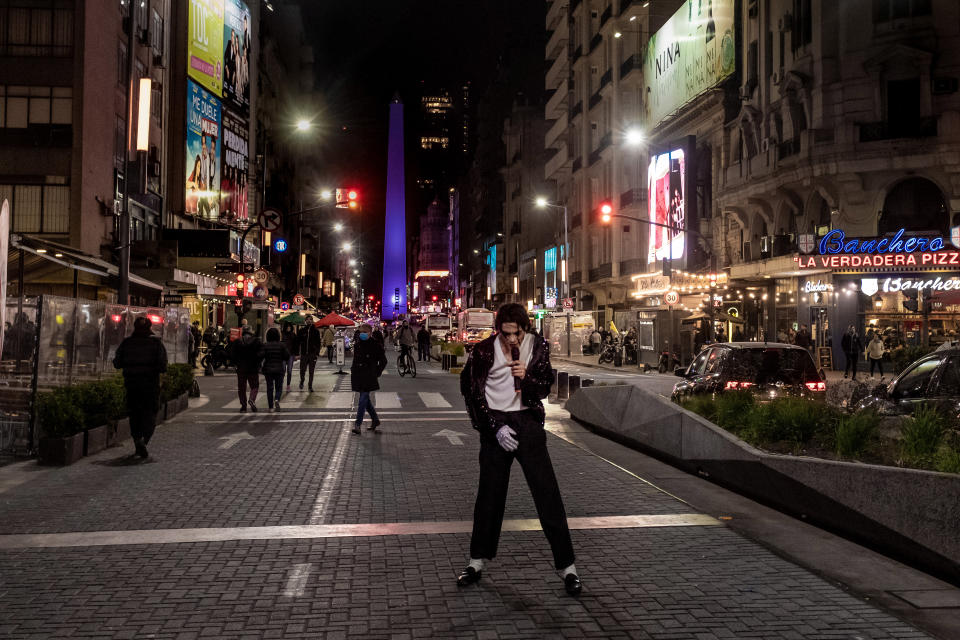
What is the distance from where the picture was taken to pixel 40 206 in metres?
Answer: 30.5

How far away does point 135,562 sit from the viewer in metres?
6.44

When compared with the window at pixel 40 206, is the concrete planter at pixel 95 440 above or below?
below

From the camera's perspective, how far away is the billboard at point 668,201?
1769 inches

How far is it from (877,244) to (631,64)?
93.9 ft

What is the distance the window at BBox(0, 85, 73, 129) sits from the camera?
30.7 metres

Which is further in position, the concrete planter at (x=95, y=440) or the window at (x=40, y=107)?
the window at (x=40, y=107)

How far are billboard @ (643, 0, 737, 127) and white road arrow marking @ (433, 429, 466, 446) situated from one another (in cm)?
3114

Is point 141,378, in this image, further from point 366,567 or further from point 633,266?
point 633,266

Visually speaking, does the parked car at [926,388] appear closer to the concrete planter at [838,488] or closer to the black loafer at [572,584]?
the concrete planter at [838,488]

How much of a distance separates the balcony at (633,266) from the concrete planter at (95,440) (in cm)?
4276

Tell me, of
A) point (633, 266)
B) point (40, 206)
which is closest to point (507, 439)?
point (40, 206)

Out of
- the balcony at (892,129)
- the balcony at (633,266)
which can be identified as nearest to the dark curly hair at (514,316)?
the balcony at (892,129)

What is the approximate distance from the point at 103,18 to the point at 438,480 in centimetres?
2823

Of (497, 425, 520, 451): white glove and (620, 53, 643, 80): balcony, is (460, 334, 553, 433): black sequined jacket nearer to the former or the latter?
(497, 425, 520, 451): white glove
